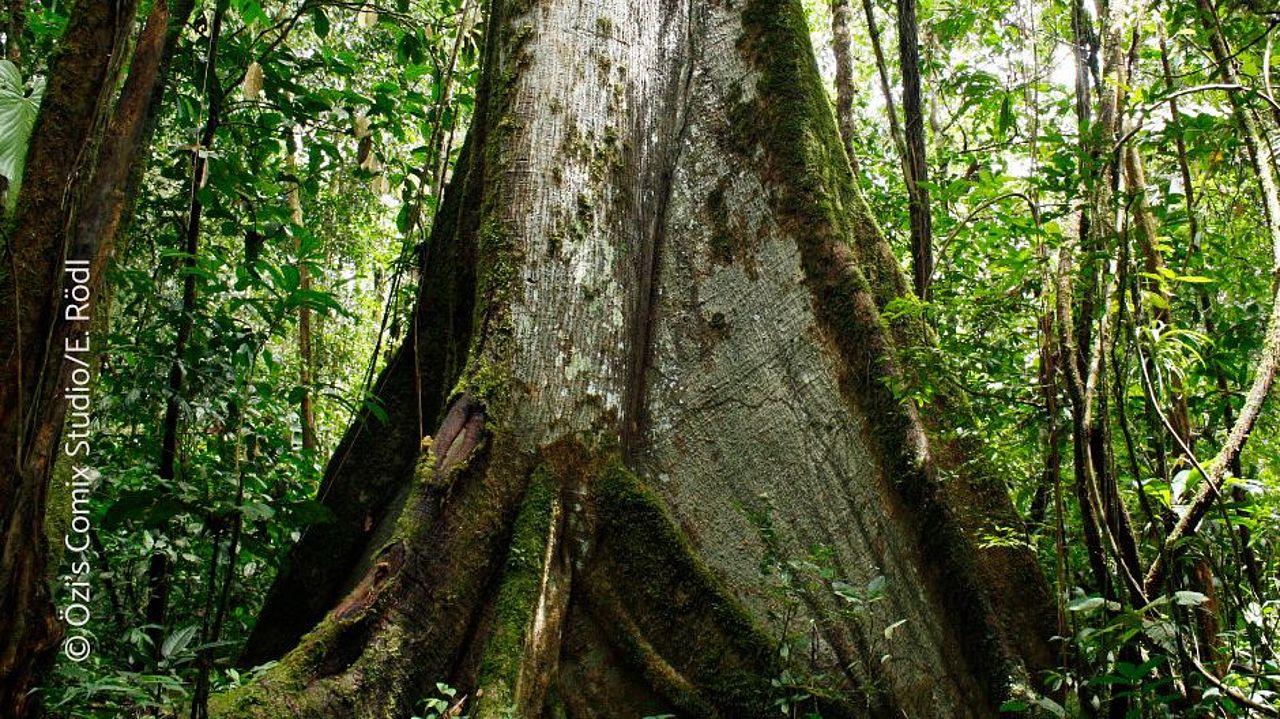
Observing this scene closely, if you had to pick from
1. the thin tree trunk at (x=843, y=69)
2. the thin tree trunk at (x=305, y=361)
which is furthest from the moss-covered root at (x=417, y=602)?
the thin tree trunk at (x=305, y=361)

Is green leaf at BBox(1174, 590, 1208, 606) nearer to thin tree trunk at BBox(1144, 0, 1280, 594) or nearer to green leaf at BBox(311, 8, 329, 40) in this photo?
thin tree trunk at BBox(1144, 0, 1280, 594)

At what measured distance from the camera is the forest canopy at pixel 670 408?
2.28m

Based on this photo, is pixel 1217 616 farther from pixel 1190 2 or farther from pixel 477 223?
pixel 477 223

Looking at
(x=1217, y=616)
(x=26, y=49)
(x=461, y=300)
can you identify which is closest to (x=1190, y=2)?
(x=1217, y=616)

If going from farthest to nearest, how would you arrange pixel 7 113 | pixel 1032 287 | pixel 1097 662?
1. pixel 1032 287
2. pixel 1097 662
3. pixel 7 113

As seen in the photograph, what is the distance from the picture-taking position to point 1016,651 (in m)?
2.94

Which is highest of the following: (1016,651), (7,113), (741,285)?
(7,113)

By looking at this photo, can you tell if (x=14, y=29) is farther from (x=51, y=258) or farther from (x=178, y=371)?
(x=51, y=258)

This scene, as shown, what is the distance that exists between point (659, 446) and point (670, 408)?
0.15 meters

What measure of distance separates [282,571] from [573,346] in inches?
57.4

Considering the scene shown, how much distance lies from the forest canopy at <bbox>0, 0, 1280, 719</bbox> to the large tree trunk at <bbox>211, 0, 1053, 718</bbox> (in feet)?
0.04

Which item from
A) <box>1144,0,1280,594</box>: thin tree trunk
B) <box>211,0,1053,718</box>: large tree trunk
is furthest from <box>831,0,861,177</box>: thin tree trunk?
<box>1144,0,1280,594</box>: thin tree trunk

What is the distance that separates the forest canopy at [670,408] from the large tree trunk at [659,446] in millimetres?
13

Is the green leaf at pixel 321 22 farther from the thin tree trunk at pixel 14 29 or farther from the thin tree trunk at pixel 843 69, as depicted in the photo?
the thin tree trunk at pixel 843 69
